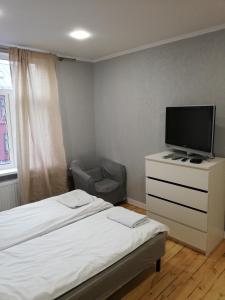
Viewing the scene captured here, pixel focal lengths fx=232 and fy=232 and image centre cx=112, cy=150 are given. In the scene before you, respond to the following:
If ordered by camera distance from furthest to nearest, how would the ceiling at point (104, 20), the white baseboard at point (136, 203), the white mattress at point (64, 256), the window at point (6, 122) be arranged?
the white baseboard at point (136, 203) → the window at point (6, 122) → the ceiling at point (104, 20) → the white mattress at point (64, 256)

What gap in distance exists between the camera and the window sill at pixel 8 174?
3.29 metres

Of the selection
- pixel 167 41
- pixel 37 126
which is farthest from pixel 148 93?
pixel 37 126

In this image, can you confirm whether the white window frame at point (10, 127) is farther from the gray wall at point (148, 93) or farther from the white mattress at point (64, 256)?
the white mattress at point (64, 256)

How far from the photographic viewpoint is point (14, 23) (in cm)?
238

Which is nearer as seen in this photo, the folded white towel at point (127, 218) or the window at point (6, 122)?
the folded white towel at point (127, 218)

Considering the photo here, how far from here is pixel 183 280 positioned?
2.18 metres

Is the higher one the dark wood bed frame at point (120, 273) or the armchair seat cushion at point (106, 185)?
the armchair seat cushion at point (106, 185)

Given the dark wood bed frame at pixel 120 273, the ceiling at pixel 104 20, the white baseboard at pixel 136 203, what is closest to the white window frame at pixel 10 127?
the ceiling at pixel 104 20

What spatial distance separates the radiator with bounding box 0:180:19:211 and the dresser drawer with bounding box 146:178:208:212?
1.91 metres

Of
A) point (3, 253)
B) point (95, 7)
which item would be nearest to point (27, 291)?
point (3, 253)

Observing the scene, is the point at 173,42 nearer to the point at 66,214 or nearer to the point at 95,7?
the point at 95,7

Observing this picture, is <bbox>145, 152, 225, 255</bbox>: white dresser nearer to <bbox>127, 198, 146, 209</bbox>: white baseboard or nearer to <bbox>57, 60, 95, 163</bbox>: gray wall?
<bbox>127, 198, 146, 209</bbox>: white baseboard

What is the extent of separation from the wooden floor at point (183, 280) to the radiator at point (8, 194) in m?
2.04

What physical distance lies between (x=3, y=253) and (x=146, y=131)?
2426 mm
